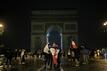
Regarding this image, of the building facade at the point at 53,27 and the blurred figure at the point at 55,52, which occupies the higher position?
the building facade at the point at 53,27

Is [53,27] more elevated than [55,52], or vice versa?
[53,27]

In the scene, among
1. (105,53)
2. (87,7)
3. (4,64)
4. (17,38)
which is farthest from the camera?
(87,7)

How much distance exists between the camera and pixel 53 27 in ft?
246

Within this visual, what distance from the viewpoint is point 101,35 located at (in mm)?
71688

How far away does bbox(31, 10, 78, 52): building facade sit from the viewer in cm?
7344

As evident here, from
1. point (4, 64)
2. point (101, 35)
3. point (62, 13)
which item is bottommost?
point (4, 64)

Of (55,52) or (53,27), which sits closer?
(55,52)

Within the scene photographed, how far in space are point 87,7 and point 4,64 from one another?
51.9 metres

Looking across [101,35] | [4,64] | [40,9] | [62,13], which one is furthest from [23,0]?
[4,64]

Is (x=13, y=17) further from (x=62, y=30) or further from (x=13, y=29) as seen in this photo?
(x=62, y=30)

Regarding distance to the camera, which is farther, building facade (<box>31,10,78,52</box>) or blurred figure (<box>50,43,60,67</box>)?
building facade (<box>31,10,78,52</box>)

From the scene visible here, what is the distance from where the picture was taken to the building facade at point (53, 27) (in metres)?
73.4

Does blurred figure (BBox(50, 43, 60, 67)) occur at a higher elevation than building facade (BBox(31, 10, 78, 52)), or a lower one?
lower

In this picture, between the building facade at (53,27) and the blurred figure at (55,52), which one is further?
Answer: the building facade at (53,27)
